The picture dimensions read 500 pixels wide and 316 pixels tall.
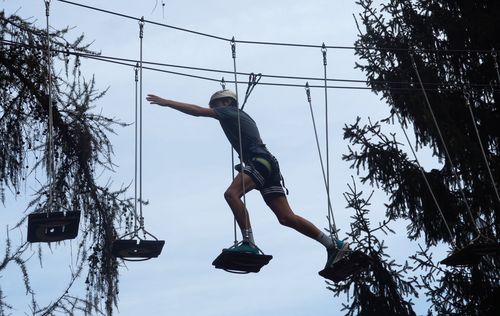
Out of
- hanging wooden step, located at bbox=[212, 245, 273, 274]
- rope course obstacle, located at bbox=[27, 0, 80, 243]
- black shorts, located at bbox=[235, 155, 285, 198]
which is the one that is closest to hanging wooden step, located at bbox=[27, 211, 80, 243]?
rope course obstacle, located at bbox=[27, 0, 80, 243]

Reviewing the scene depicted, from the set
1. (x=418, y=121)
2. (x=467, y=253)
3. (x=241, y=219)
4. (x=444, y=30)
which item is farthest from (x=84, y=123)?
(x=444, y=30)

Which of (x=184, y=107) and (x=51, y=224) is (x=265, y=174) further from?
(x=51, y=224)

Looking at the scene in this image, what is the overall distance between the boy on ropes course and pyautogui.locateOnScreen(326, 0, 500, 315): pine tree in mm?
2803

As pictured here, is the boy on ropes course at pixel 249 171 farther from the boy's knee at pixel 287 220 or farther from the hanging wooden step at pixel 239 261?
the hanging wooden step at pixel 239 261

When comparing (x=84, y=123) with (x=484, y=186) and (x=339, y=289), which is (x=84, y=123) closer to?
(x=339, y=289)

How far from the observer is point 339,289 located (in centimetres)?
1345

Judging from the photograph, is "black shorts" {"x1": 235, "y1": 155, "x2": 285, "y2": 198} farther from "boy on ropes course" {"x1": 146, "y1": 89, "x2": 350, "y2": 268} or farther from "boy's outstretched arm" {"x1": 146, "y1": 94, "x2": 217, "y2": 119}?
"boy's outstretched arm" {"x1": 146, "y1": 94, "x2": 217, "y2": 119}

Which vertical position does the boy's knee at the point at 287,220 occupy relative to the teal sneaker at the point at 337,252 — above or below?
above

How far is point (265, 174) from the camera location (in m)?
10.5

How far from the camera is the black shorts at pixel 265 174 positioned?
10.4 meters

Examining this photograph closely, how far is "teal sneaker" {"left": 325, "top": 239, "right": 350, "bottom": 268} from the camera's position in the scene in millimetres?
10179

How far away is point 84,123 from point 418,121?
5554mm

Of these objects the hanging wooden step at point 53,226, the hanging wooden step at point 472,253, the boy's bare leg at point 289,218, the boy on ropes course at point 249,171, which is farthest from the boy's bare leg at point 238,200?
the hanging wooden step at point 472,253

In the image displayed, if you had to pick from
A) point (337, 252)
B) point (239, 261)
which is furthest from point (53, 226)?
point (337, 252)
